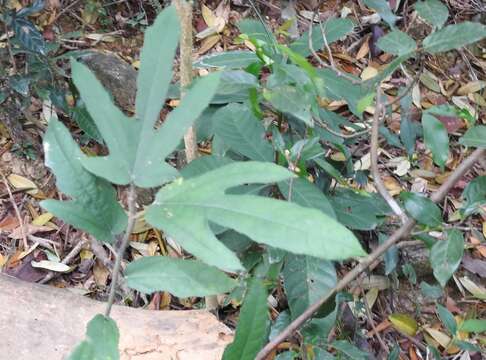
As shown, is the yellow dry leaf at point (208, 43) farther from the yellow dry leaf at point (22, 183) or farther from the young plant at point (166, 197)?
the young plant at point (166, 197)

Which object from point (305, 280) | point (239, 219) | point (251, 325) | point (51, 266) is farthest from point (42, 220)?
point (239, 219)

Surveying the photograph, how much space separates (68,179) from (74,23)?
1.32m

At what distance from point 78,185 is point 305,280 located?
16.1 inches

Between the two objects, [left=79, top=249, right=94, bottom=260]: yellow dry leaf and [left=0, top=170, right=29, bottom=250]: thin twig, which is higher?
[left=0, top=170, right=29, bottom=250]: thin twig

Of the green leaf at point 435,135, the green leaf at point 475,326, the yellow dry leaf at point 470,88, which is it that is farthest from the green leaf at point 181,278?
the yellow dry leaf at point 470,88

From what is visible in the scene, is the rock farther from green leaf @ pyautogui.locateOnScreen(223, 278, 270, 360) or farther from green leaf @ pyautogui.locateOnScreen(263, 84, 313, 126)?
green leaf @ pyautogui.locateOnScreen(223, 278, 270, 360)

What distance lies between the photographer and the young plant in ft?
1.66

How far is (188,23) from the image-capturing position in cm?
83

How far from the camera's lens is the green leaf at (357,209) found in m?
0.95

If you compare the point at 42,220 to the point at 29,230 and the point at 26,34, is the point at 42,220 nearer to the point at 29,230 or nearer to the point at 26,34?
the point at 29,230

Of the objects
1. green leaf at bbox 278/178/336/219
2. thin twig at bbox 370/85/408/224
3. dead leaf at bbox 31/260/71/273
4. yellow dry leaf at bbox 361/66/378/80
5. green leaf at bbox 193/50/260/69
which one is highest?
green leaf at bbox 193/50/260/69

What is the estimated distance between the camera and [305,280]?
2.90 feet

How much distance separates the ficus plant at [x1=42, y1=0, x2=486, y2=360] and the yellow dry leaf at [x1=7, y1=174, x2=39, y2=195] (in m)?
0.77

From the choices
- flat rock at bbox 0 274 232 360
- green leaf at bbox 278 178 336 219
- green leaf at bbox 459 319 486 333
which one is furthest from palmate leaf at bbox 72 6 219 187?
green leaf at bbox 459 319 486 333
